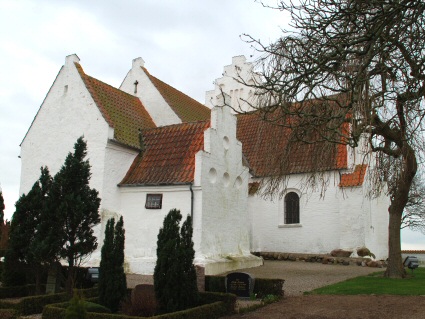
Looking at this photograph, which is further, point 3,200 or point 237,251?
point 237,251

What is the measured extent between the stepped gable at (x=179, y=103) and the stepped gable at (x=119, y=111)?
1.47m

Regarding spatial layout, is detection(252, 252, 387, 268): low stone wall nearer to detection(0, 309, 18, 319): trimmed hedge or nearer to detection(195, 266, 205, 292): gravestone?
detection(195, 266, 205, 292): gravestone

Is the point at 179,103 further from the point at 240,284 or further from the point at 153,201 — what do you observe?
the point at 240,284

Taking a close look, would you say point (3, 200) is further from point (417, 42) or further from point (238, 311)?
point (417, 42)

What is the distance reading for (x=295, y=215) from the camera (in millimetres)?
22750

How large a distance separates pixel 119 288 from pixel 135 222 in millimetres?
7551

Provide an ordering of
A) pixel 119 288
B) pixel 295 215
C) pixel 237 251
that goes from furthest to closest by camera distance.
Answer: pixel 295 215 → pixel 237 251 → pixel 119 288

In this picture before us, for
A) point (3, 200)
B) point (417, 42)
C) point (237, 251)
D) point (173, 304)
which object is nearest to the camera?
point (417, 42)

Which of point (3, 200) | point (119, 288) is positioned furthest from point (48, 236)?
point (3, 200)

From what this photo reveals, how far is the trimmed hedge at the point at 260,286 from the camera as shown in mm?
11594

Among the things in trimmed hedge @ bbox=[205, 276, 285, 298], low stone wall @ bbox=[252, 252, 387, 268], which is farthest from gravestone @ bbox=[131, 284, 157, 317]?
low stone wall @ bbox=[252, 252, 387, 268]

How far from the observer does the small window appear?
17094mm

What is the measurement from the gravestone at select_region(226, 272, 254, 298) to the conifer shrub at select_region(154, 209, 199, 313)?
2174 mm

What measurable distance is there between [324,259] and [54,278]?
Answer: 39.7ft
